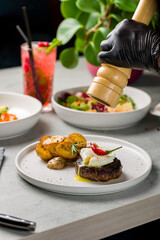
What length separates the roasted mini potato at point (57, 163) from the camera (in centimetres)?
116

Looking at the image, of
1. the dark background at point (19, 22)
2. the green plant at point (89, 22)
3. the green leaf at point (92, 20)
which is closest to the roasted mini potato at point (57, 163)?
the green plant at point (89, 22)

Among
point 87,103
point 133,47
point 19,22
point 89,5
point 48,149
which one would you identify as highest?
point 133,47

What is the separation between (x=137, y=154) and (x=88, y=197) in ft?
0.90

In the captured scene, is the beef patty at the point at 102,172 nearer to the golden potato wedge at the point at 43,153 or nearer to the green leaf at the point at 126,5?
the golden potato wedge at the point at 43,153

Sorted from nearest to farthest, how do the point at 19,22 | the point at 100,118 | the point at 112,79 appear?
1. the point at 112,79
2. the point at 100,118
3. the point at 19,22

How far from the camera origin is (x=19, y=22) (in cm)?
250

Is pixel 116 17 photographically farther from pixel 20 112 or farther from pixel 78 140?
pixel 78 140

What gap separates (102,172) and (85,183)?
0.17 feet

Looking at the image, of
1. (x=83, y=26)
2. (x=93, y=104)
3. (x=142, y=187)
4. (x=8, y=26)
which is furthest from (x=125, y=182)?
(x=8, y=26)

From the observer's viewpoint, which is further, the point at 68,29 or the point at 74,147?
the point at 68,29

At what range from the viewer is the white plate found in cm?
104

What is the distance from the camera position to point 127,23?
1064 mm

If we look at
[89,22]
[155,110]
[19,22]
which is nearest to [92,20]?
[89,22]

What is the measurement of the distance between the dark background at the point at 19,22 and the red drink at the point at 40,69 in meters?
0.80
